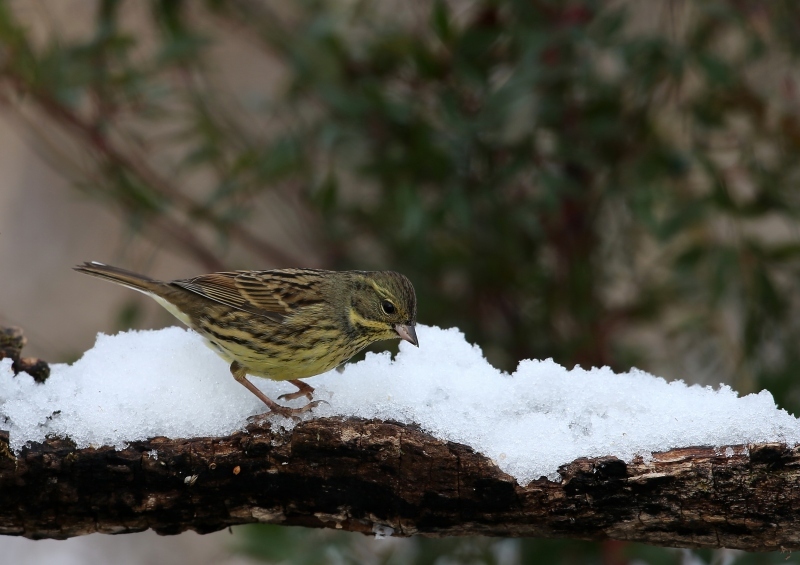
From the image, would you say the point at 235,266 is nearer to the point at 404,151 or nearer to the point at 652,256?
the point at 404,151

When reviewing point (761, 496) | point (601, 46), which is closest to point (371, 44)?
point (601, 46)

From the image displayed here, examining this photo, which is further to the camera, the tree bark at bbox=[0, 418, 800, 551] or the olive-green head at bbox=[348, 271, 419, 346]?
the olive-green head at bbox=[348, 271, 419, 346]

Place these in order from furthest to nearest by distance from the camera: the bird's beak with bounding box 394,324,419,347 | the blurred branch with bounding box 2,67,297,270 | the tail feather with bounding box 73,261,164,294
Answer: the blurred branch with bounding box 2,67,297,270 → the tail feather with bounding box 73,261,164,294 → the bird's beak with bounding box 394,324,419,347

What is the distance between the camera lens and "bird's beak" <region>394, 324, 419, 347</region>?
3.93 metres

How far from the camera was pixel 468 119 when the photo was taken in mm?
4629

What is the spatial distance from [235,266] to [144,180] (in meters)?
1.16

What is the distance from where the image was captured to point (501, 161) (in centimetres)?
502

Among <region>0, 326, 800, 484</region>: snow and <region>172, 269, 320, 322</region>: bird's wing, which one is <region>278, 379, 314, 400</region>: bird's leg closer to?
<region>0, 326, 800, 484</region>: snow

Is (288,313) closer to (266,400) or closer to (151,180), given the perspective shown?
(266,400)

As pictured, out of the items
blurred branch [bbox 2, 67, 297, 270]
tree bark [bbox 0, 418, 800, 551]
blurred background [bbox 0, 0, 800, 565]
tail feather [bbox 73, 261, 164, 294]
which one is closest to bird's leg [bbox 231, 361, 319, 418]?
tree bark [bbox 0, 418, 800, 551]

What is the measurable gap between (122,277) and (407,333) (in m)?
1.50

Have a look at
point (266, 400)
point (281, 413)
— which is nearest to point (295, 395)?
point (266, 400)

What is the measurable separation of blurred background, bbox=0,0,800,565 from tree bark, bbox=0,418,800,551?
1656 mm

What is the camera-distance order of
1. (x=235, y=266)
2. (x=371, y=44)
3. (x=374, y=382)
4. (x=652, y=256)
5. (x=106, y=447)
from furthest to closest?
(x=652, y=256), (x=235, y=266), (x=371, y=44), (x=374, y=382), (x=106, y=447)
